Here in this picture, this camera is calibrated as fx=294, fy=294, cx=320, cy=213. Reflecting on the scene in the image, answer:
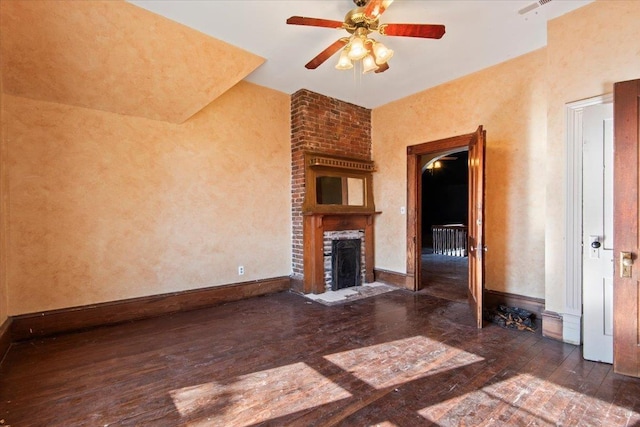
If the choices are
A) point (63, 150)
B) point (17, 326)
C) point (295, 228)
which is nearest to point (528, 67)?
point (295, 228)

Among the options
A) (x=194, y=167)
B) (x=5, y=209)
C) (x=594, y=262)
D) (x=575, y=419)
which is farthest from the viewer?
(x=194, y=167)

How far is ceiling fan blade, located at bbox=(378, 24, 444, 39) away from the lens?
2.33 meters

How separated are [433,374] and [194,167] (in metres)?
3.54

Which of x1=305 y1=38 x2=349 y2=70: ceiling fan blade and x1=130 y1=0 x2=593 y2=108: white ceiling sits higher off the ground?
x1=130 y1=0 x2=593 y2=108: white ceiling

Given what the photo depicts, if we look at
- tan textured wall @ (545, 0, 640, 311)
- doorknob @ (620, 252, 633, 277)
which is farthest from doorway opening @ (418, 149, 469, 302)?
doorknob @ (620, 252, 633, 277)

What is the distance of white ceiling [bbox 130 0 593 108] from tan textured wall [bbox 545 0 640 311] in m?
0.20

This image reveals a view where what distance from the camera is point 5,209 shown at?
2.77 metres

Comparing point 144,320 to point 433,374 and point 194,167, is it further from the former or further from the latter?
point 433,374

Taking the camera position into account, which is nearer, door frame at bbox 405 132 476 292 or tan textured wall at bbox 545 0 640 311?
tan textured wall at bbox 545 0 640 311

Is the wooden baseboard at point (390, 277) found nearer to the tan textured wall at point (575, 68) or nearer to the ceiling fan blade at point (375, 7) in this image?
the tan textured wall at point (575, 68)

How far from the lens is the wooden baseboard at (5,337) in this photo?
253cm

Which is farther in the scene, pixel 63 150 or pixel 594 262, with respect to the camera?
pixel 63 150

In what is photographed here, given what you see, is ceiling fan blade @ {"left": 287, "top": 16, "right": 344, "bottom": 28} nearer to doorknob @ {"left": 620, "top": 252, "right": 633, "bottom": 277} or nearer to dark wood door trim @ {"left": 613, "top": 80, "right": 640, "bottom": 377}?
dark wood door trim @ {"left": 613, "top": 80, "right": 640, "bottom": 377}

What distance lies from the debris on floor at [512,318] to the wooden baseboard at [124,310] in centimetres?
302
